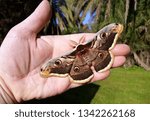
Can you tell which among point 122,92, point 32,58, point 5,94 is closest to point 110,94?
point 122,92

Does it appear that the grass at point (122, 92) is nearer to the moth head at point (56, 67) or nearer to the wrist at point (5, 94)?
the moth head at point (56, 67)

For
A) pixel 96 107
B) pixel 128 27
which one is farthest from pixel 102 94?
pixel 128 27

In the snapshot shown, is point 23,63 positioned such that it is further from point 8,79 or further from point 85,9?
point 85,9

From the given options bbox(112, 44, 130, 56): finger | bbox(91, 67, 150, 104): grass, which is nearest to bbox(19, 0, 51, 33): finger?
bbox(112, 44, 130, 56): finger

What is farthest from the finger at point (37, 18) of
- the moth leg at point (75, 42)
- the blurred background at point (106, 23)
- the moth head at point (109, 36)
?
the blurred background at point (106, 23)

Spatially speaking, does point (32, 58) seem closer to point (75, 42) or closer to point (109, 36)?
point (75, 42)

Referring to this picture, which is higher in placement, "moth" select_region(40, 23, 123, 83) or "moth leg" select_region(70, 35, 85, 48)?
"moth leg" select_region(70, 35, 85, 48)

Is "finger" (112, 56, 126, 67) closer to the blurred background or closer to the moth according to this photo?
the moth
